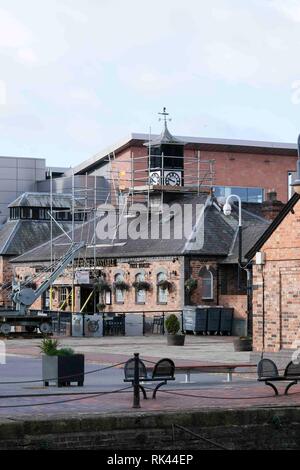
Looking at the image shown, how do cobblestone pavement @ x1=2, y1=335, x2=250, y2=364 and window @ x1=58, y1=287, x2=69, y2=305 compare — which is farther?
window @ x1=58, y1=287, x2=69, y2=305

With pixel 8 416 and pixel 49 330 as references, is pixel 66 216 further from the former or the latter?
pixel 8 416

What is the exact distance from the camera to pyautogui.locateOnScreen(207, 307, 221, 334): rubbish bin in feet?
166

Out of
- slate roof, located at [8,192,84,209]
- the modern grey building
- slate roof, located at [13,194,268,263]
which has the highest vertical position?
the modern grey building

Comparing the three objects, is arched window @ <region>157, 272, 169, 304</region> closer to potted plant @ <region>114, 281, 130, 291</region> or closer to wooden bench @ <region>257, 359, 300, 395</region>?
potted plant @ <region>114, 281, 130, 291</region>

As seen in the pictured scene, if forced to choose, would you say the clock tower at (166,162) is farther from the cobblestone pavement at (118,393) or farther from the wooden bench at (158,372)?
the wooden bench at (158,372)

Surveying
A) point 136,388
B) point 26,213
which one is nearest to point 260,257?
point 136,388

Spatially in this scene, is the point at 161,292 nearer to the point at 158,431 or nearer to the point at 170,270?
the point at 170,270

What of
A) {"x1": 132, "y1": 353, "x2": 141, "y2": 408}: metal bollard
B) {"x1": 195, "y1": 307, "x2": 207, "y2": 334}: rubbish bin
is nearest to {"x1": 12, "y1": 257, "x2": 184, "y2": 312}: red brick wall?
{"x1": 195, "y1": 307, "x2": 207, "y2": 334}: rubbish bin

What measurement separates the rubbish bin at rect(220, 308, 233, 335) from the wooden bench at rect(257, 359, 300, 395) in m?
29.7

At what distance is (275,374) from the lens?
21109 millimetres

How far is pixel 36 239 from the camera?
70.1 meters

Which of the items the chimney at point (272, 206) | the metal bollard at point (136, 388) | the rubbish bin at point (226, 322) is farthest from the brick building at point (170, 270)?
the metal bollard at point (136, 388)

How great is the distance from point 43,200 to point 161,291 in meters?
20.3
